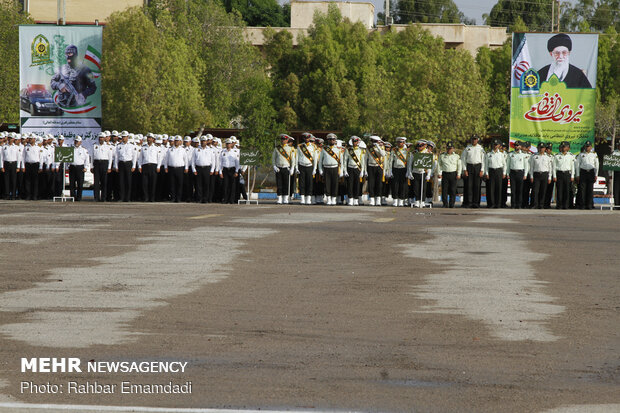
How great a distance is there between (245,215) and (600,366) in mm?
17600

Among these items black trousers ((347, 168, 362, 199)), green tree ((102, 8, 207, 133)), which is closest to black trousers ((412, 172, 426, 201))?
black trousers ((347, 168, 362, 199))

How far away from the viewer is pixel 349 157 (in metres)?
33.8

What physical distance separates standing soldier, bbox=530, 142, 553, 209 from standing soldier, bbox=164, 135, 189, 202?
34.0 ft

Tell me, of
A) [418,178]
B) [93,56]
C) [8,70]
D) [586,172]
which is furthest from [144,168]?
[8,70]

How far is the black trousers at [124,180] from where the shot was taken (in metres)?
34.0

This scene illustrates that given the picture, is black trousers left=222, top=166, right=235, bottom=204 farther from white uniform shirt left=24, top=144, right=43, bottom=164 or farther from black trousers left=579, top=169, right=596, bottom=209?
black trousers left=579, top=169, right=596, bottom=209

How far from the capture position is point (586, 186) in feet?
110

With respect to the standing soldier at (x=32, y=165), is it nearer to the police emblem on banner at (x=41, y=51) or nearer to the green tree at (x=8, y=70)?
the police emblem on banner at (x=41, y=51)

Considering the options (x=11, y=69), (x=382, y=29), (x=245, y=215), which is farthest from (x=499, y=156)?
(x=382, y=29)

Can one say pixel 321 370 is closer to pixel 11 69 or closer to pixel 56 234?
pixel 56 234

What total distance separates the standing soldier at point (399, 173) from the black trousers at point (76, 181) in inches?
376

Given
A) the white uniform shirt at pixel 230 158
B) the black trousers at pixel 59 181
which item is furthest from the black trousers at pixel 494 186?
the black trousers at pixel 59 181

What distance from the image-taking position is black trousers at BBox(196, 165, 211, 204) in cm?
3406

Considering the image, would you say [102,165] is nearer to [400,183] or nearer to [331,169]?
[331,169]
